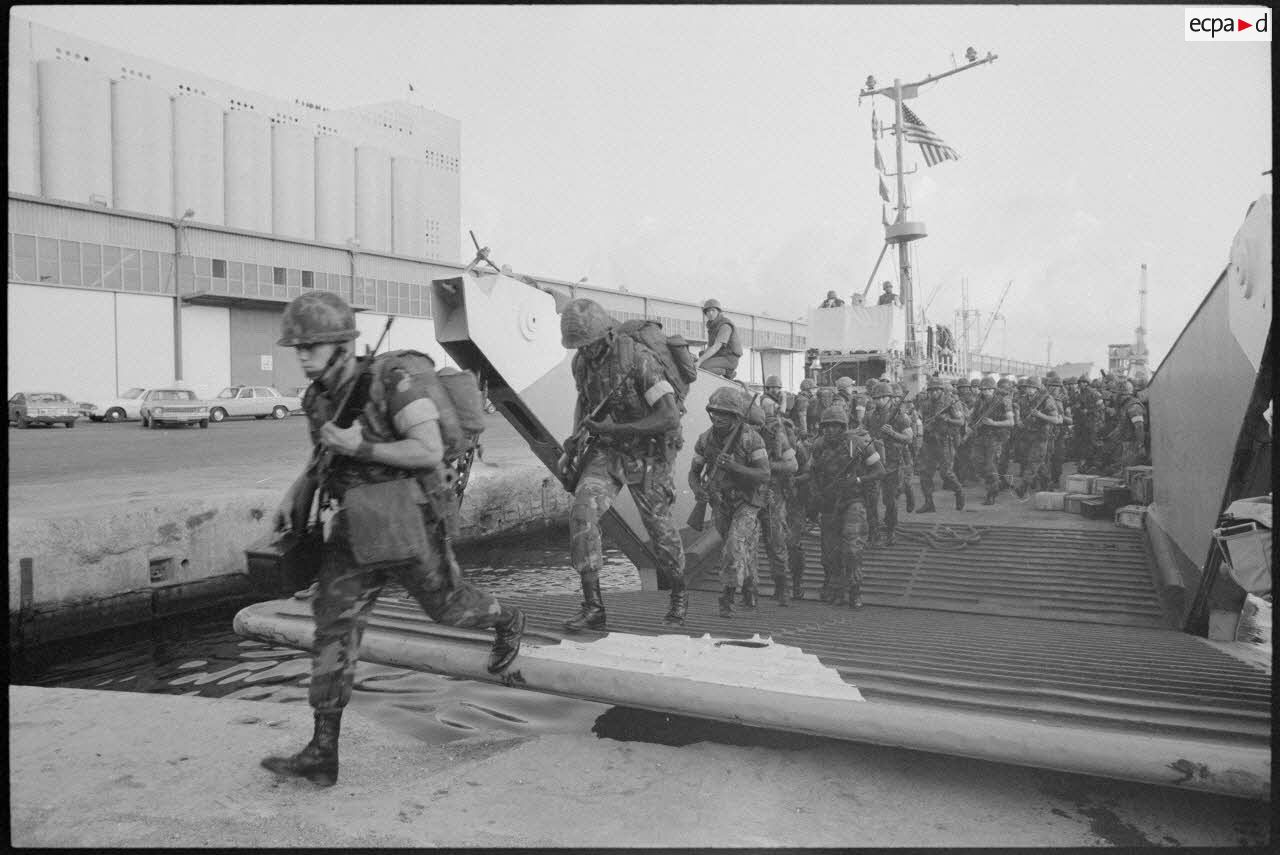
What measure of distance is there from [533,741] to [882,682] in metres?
1.29

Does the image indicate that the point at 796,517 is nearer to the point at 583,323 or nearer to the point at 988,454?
the point at 583,323

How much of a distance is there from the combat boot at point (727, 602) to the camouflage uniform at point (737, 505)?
0.08 feet

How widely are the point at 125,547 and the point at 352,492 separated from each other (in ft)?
15.6

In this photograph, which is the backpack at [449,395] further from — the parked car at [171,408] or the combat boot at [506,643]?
the parked car at [171,408]

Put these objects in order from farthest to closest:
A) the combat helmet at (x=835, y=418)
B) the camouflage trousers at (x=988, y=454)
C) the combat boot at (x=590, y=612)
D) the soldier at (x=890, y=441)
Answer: the camouflage trousers at (x=988, y=454) < the soldier at (x=890, y=441) < the combat helmet at (x=835, y=418) < the combat boot at (x=590, y=612)

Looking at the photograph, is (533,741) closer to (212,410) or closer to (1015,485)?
(1015,485)

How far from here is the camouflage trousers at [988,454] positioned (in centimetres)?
886

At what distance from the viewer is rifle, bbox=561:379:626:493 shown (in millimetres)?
3758

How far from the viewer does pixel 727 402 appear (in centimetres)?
489

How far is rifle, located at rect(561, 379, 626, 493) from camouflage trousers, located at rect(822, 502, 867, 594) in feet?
7.21

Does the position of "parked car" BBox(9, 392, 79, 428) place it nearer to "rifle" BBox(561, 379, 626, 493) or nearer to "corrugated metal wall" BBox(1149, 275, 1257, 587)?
"rifle" BBox(561, 379, 626, 493)

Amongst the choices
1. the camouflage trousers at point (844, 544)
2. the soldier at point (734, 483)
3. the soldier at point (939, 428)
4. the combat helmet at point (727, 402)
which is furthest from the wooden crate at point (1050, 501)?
the combat helmet at point (727, 402)

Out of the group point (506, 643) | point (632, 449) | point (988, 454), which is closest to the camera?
point (506, 643)

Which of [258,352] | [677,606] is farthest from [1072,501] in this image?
[258,352]
